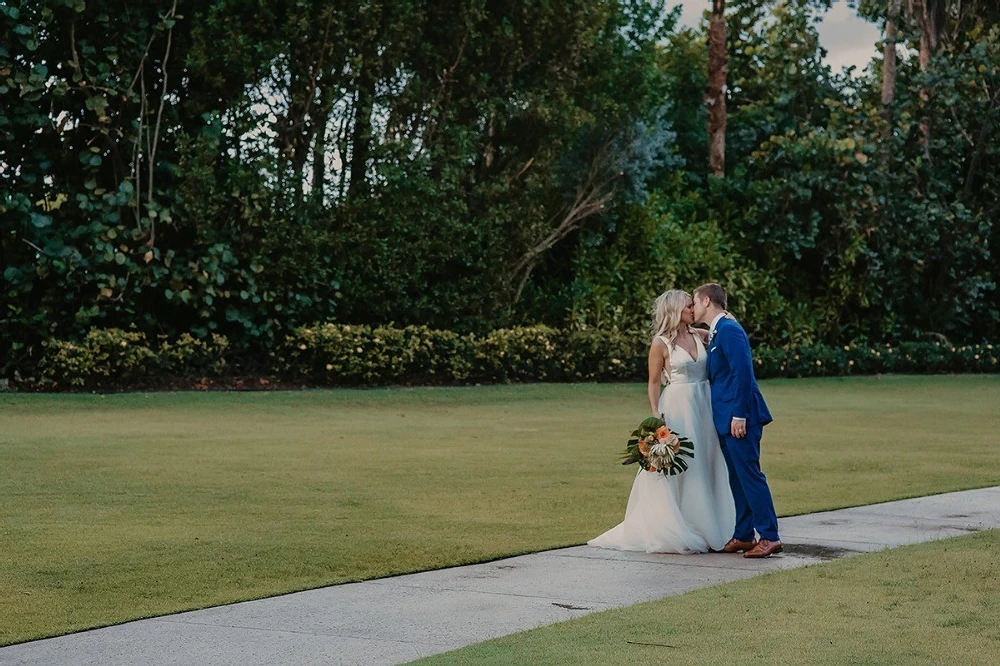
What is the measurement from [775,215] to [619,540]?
2433 cm

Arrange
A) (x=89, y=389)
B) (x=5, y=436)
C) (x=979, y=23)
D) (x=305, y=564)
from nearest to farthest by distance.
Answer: (x=305, y=564), (x=5, y=436), (x=89, y=389), (x=979, y=23)

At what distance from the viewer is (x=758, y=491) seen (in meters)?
9.27

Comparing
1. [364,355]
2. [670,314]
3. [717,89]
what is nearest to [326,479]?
[670,314]

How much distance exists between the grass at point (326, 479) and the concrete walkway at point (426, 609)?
14.1 inches

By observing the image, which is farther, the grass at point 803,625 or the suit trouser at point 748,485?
the suit trouser at point 748,485

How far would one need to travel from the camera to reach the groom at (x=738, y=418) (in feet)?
30.4

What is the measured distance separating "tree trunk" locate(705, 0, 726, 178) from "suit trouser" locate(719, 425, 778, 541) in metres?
24.6

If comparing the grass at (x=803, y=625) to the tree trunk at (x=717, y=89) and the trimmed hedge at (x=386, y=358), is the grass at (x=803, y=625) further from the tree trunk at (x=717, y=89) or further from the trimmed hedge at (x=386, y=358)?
the tree trunk at (x=717, y=89)

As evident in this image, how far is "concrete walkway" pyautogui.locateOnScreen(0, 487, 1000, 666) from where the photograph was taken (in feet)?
20.1

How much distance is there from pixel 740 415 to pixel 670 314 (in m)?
0.91

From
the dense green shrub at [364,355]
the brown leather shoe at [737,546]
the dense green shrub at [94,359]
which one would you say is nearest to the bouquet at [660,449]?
the brown leather shoe at [737,546]

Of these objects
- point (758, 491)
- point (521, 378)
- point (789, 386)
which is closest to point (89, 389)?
point (521, 378)

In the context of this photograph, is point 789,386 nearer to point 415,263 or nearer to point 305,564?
point 415,263

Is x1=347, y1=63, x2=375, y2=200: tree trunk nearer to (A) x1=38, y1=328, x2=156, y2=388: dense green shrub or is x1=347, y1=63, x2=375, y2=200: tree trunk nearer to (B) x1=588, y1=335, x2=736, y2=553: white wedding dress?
(A) x1=38, y1=328, x2=156, y2=388: dense green shrub
